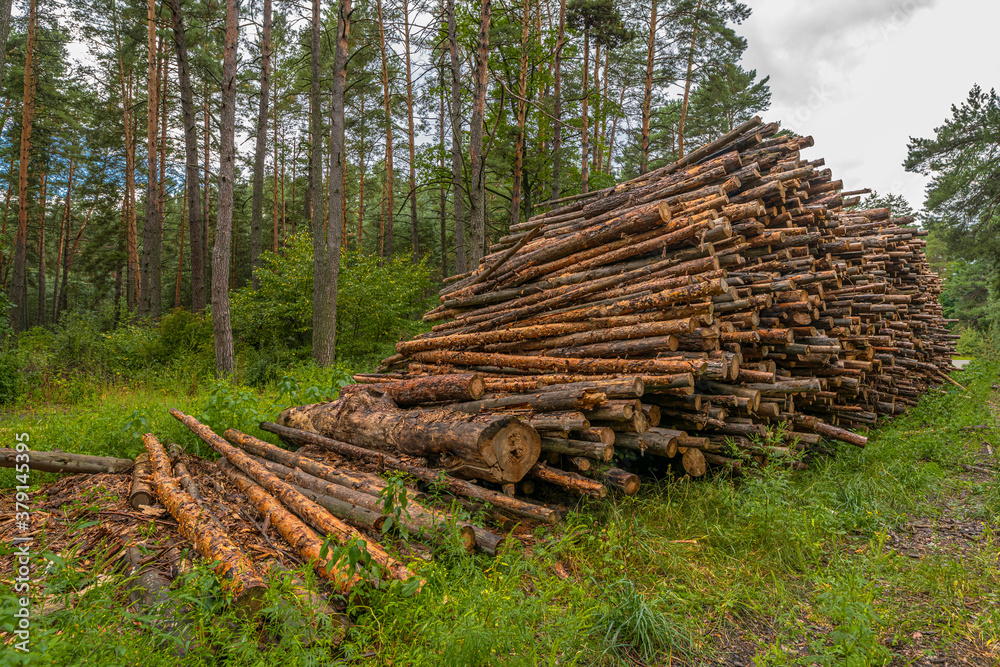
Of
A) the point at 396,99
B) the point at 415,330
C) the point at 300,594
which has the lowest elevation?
the point at 300,594

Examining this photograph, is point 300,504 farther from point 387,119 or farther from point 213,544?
point 387,119

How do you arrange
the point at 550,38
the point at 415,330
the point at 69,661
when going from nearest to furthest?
the point at 69,661 < the point at 415,330 < the point at 550,38

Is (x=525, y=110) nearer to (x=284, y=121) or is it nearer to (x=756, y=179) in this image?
(x=756, y=179)

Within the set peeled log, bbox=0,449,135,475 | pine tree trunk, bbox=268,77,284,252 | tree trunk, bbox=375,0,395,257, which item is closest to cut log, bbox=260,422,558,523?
peeled log, bbox=0,449,135,475

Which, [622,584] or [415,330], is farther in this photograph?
[415,330]

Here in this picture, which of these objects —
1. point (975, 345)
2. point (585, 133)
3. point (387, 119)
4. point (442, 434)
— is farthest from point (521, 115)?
point (975, 345)

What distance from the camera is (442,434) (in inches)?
163

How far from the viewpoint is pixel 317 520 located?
3404 mm

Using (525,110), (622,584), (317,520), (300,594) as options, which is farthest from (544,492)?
(525,110)

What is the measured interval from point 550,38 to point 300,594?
17587mm

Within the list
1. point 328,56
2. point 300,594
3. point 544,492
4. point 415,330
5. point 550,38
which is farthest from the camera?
point 328,56

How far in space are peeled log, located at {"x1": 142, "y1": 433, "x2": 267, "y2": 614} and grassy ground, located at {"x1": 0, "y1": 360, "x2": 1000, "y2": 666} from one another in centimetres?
14

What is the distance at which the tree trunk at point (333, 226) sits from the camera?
1041 cm

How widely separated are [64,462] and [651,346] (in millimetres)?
5796
